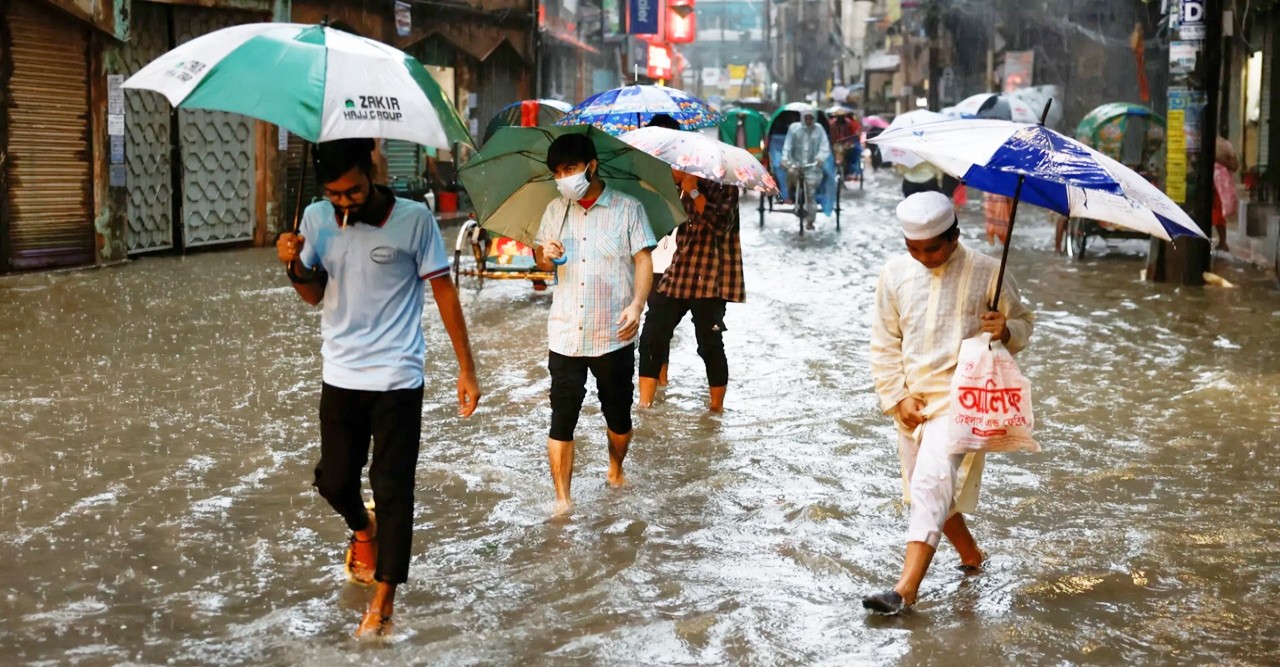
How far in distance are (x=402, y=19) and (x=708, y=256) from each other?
18.1 metres

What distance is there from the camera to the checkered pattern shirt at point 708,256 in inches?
356

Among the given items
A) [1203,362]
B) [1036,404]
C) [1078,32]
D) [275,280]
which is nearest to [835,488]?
[1036,404]

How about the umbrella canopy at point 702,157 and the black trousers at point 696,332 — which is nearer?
the umbrella canopy at point 702,157

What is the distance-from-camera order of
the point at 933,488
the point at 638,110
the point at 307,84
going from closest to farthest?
the point at 307,84
the point at 933,488
the point at 638,110

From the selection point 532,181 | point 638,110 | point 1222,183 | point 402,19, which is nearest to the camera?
point 532,181

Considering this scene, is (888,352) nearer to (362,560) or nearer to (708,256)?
(362,560)

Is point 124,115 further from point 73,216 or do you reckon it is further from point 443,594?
point 443,594

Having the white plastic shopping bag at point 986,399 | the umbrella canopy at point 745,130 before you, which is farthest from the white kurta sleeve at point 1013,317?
the umbrella canopy at point 745,130

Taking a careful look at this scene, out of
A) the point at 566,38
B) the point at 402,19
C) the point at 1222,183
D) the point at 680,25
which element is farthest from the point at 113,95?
the point at 680,25

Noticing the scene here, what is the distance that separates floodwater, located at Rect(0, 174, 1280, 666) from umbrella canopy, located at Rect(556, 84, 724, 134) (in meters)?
1.79

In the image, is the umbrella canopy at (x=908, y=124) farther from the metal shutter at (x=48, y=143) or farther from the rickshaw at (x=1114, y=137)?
the metal shutter at (x=48, y=143)

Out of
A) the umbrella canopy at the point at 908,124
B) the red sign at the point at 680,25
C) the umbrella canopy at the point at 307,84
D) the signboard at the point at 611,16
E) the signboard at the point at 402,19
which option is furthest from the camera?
the red sign at the point at 680,25

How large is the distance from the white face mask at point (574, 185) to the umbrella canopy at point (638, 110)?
2.81 meters

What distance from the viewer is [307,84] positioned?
4613 mm
